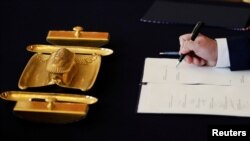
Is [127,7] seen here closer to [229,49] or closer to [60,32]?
[60,32]

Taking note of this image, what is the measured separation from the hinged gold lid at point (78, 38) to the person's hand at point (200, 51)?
24 centimetres

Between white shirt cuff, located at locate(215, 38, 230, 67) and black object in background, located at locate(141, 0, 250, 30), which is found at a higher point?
black object in background, located at locate(141, 0, 250, 30)

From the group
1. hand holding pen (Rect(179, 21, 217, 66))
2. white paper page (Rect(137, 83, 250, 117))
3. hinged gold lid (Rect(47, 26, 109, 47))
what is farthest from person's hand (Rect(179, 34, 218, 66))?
hinged gold lid (Rect(47, 26, 109, 47))

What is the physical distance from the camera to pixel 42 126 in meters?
0.88

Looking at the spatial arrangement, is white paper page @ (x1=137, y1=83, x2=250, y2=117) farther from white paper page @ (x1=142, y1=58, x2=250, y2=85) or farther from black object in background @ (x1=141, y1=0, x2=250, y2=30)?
black object in background @ (x1=141, y1=0, x2=250, y2=30)

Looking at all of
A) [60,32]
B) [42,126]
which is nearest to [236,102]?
[42,126]

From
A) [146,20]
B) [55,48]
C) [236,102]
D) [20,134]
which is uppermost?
[146,20]

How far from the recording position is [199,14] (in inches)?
52.2

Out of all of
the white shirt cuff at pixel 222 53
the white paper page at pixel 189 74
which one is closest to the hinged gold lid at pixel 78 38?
the white paper page at pixel 189 74

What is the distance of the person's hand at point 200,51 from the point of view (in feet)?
3.52

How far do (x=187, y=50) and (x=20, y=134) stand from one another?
479 millimetres

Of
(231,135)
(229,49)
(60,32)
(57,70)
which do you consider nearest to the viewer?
(231,135)

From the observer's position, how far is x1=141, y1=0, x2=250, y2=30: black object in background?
1.27 m

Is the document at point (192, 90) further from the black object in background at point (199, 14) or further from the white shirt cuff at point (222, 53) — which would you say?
the black object in background at point (199, 14)
